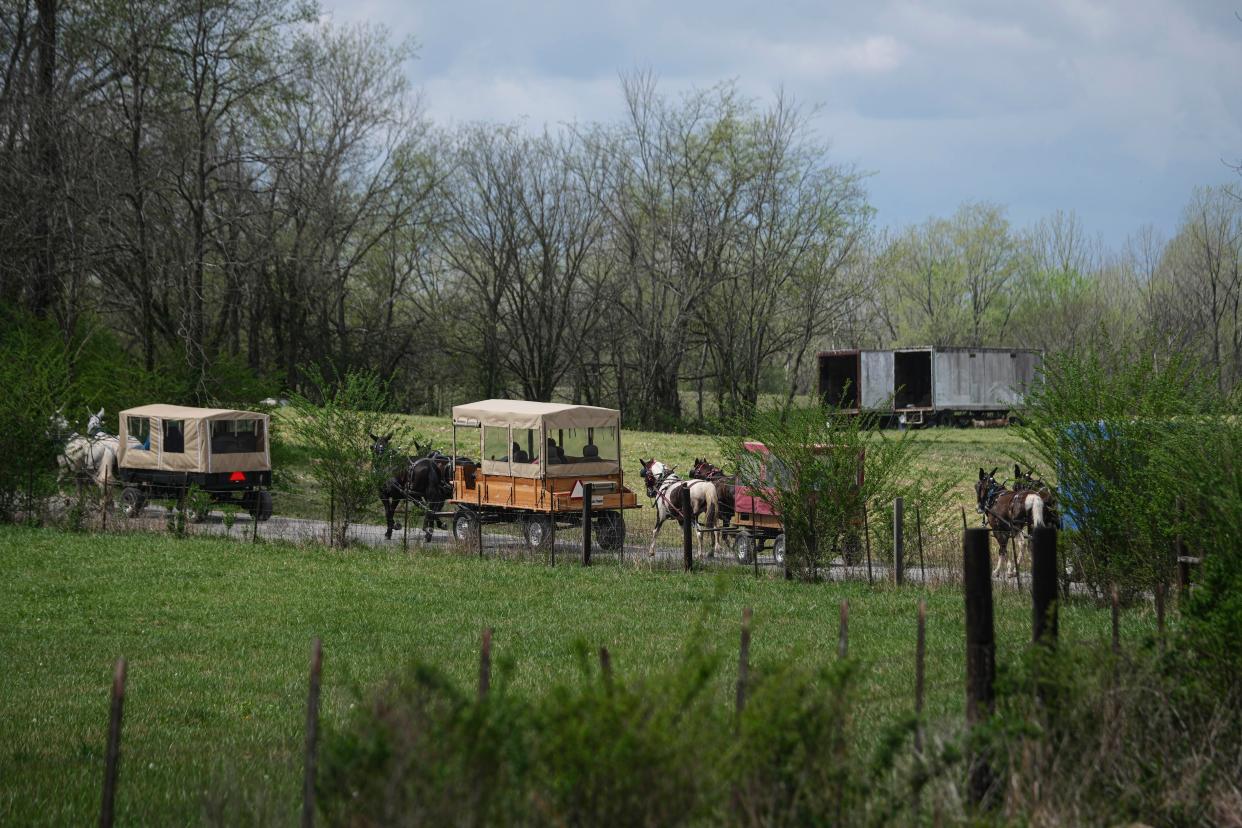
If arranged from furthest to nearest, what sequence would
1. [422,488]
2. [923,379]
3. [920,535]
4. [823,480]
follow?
[923,379], [422,488], [920,535], [823,480]

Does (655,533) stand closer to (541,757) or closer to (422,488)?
(422,488)

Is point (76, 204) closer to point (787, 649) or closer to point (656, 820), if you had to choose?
point (787, 649)

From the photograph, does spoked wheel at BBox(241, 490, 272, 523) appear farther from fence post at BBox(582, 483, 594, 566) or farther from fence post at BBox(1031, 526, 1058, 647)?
fence post at BBox(1031, 526, 1058, 647)

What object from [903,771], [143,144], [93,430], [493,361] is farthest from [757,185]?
[903,771]

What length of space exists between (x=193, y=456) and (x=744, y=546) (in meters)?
12.3

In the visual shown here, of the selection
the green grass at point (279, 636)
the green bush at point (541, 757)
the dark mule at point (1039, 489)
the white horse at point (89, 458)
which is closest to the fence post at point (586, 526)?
the green grass at point (279, 636)

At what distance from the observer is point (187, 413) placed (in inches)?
1072

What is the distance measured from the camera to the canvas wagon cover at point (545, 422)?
A: 23.5 m

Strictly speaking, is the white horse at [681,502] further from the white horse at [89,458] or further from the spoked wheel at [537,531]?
the white horse at [89,458]

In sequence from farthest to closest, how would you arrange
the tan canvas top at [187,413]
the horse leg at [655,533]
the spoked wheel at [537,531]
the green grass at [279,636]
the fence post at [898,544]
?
the tan canvas top at [187,413], the spoked wheel at [537,531], the horse leg at [655,533], the fence post at [898,544], the green grass at [279,636]

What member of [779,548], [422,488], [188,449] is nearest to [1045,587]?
[779,548]

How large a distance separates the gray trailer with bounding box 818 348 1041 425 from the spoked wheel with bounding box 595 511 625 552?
2943 cm

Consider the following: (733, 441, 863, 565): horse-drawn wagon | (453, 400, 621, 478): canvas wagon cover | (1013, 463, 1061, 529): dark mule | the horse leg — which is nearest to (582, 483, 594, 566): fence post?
the horse leg

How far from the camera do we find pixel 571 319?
57.9 m
